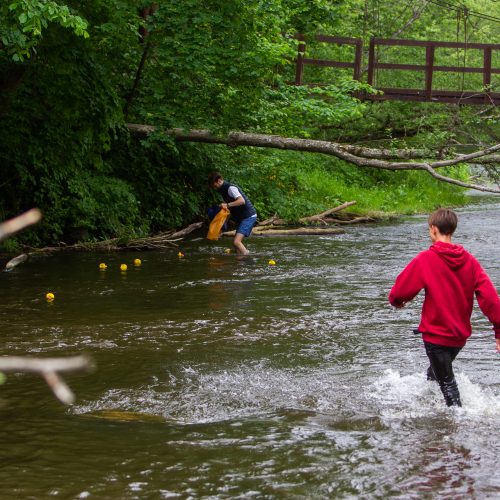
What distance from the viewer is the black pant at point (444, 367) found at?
5.88 m

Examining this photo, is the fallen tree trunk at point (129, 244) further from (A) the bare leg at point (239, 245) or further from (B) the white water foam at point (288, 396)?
(B) the white water foam at point (288, 396)

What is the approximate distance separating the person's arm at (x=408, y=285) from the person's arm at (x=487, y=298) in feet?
1.29

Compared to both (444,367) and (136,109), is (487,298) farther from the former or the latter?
(136,109)

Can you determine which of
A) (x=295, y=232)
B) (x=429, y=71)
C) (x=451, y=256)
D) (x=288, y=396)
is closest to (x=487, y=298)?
(x=451, y=256)

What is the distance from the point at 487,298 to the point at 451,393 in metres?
0.79

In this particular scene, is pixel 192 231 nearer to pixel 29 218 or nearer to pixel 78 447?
pixel 78 447

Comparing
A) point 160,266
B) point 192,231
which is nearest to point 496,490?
point 160,266

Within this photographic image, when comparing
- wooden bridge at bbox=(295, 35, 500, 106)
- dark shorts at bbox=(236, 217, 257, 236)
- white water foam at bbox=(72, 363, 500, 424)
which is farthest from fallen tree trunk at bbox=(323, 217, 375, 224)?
white water foam at bbox=(72, 363, 500, 424)

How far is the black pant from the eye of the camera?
5.88m

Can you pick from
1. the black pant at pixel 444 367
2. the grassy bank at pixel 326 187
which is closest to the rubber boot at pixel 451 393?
the black pant at pixel 444 367

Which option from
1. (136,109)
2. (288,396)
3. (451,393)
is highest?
(136,109)

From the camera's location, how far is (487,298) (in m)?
5.82

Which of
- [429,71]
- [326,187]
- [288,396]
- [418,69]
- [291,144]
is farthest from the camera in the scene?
[429,71]

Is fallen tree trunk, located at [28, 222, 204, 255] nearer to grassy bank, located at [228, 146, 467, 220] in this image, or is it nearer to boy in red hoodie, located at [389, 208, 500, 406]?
grassy bank, located at [228, 146, 467, 220]
